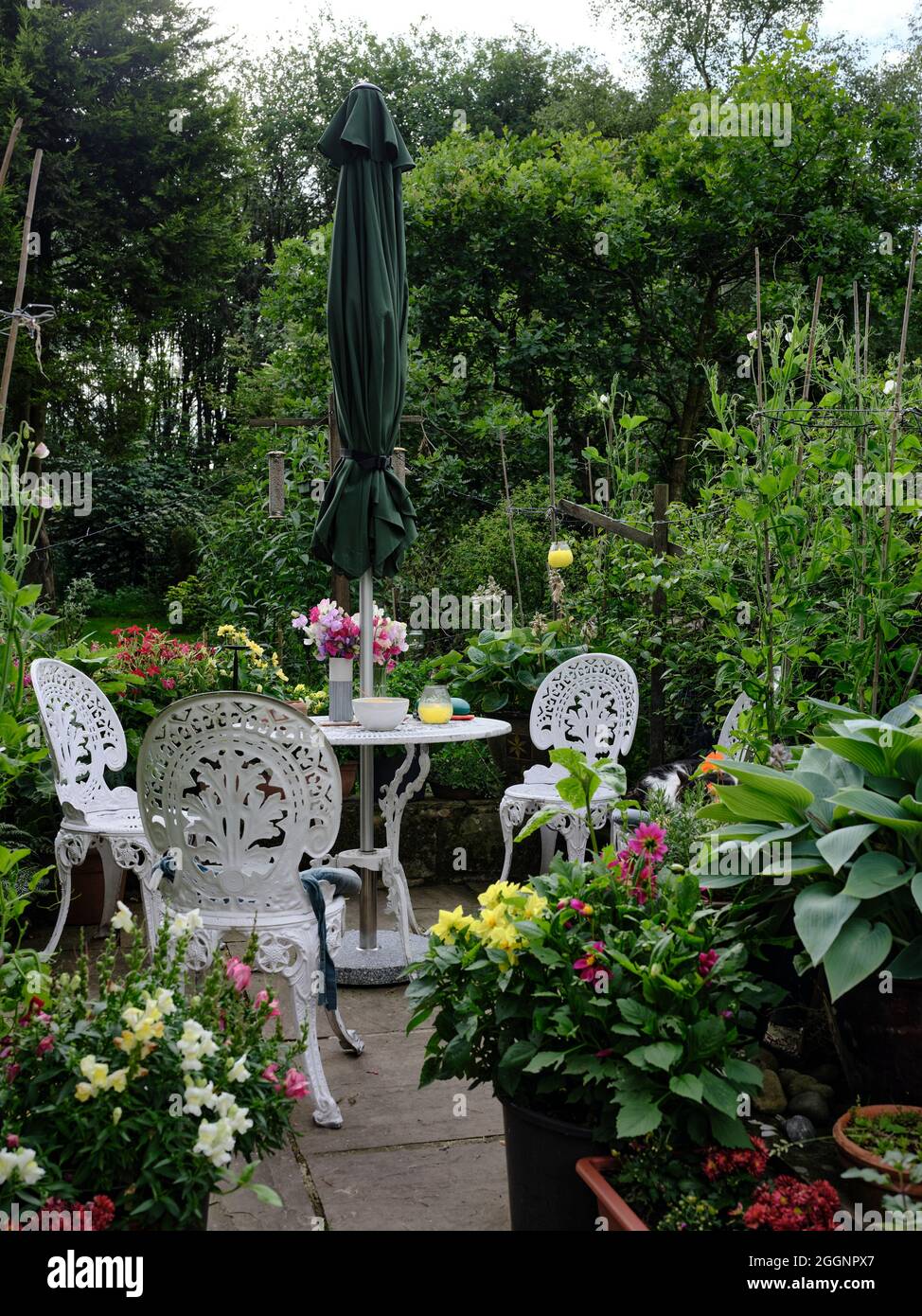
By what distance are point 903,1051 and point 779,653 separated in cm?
119

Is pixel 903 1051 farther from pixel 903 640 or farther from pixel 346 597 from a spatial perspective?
pixel 346 597

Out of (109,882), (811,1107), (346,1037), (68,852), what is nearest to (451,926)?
(811,1107)

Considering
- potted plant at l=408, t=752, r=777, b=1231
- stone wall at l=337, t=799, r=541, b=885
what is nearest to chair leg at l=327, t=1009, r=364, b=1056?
potted plant at l=408, t=752, r=777, b=1231

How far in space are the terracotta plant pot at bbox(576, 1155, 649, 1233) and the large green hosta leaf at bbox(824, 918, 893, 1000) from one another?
497 mm

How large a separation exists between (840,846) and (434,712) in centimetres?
203

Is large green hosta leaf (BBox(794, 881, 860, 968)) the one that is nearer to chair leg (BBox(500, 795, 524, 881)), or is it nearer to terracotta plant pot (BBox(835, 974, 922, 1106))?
terracotta plant pot (BBox(835, 974, 922, 1106))

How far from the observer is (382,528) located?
3.82 metres

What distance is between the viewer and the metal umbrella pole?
3.88m

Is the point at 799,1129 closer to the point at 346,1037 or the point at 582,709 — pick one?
the point at 346,1037

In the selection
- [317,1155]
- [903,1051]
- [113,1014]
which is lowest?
[317,1155]

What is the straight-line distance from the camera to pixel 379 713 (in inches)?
144

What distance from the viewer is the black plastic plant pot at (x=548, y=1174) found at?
6.20 feet
